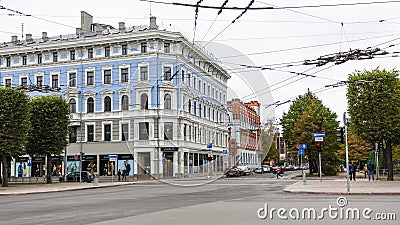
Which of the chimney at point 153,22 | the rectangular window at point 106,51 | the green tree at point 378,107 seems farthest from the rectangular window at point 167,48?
the green tree at point 378,107

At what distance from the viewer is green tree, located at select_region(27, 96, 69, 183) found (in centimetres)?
4709

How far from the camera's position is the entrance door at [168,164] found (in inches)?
1512

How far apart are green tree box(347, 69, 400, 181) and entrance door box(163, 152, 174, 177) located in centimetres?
Answer: 1617

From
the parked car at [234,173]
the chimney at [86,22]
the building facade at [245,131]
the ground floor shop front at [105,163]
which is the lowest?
the parked car at [234,173]

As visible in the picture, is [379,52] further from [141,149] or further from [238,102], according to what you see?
[141,149]

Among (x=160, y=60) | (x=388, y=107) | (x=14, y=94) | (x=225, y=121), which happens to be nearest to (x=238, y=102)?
(x=225, y=121)

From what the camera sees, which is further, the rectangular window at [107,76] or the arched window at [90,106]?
the arched window at [90,106]

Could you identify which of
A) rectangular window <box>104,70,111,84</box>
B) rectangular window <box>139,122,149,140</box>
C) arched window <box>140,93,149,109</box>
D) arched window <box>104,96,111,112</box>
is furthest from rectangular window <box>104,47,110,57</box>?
rectangular window <box>139,122,149,140</box>

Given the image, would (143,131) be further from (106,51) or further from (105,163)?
(106,51)

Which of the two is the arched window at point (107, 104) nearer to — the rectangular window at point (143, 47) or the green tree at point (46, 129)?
the rectangular window at point (143, 47)

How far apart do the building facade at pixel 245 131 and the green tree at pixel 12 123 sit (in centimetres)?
2294

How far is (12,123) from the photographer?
41562mm

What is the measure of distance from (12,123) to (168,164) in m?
13.7

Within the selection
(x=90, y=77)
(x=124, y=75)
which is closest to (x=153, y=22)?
(x=124, y=75)
